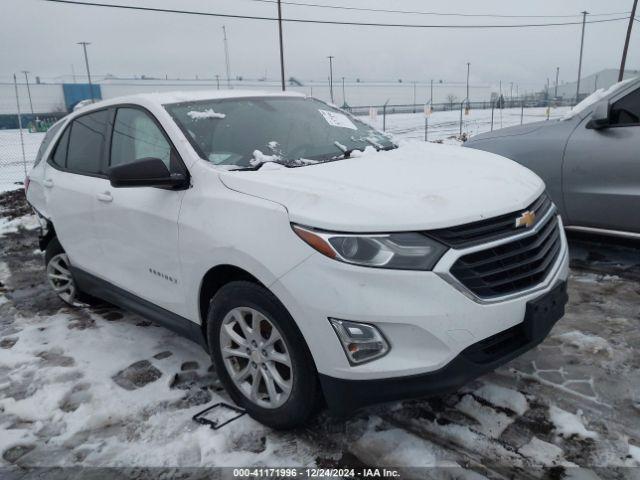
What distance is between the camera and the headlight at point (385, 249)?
2.09 m

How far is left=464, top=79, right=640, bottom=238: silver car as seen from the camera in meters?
4.23

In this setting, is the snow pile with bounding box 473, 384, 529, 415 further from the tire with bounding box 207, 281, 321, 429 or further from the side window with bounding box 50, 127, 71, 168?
the side window with bounding box 50, 127, 71, 168

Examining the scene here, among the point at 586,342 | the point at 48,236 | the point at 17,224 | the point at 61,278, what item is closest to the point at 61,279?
the point at 61,278

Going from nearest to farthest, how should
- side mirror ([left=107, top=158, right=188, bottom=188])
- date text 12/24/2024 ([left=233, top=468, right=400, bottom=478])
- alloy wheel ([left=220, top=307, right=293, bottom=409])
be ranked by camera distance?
date text 12/24/2024 ([left=233, top=468, right=400, bottom=478]) < alloy wheel ([left=220, top=307, right=293, bottom=409]) < side mirror ([left=107, top=158, right=188, bottom=188])

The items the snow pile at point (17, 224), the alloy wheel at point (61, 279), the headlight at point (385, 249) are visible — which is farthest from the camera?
the snow pile at point (17, 224)

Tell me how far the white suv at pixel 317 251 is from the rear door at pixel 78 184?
169 mm

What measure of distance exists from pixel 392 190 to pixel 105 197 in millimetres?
1990

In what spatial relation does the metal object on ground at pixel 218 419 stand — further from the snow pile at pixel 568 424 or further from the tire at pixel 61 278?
the tire at pixel 61 278

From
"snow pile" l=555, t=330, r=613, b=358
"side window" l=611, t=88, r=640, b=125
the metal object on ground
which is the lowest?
the metal object on ground

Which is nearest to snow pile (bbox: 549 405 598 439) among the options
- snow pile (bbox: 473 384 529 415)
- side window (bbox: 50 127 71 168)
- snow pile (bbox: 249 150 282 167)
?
snow pile (bbox: 473 384 529 415)

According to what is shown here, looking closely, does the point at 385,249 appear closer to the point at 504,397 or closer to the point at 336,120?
the point at 504,397

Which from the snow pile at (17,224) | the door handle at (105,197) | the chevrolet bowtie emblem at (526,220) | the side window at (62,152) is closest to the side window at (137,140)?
the door handle at (105,197)

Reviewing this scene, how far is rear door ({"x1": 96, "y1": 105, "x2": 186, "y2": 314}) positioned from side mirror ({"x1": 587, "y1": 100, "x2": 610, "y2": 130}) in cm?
339

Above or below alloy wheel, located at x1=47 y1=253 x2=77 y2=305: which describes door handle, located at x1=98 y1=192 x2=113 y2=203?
above
